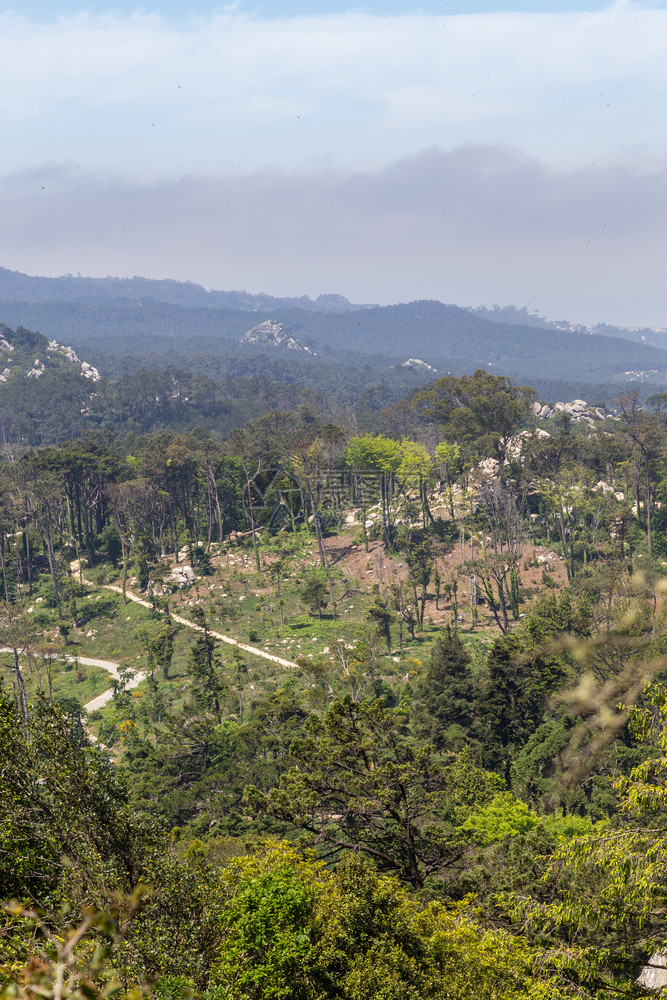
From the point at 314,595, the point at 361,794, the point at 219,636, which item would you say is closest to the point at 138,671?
the point at 219,636

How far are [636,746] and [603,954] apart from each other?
18.3m

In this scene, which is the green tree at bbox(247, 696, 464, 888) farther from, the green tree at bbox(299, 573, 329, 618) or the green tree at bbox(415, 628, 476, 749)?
the green tree at bbox(299, 573, 329, 618)

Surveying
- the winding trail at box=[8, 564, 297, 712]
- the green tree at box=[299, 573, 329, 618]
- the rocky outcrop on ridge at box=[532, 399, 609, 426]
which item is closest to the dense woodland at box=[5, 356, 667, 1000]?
the green tree at box=[299, 573, 329, 618]

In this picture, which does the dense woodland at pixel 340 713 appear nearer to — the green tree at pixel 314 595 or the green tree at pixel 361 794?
the green tree at pixel 361 794

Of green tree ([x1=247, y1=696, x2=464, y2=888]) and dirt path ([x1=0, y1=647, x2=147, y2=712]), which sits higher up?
green tree ([x1=247, y1=696, x2=464, y2=888])

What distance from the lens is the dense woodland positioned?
1035cm

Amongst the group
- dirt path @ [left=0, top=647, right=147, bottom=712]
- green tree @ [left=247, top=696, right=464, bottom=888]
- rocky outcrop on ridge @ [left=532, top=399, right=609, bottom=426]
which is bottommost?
dirt path @ [left=0, top=647, right=147, bottom=712]

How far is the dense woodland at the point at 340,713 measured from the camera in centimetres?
1035

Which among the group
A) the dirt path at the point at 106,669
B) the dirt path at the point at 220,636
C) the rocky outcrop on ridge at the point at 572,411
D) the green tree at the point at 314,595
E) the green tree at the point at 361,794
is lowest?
the dirt path at the point at 106,669

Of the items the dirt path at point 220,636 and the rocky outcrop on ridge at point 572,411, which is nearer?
the dirt path at point 220,636

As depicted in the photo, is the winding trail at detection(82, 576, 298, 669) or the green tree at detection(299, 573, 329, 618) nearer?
the winding trail at detection(82, 576, 298, 669)

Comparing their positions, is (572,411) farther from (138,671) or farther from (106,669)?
(106,669)

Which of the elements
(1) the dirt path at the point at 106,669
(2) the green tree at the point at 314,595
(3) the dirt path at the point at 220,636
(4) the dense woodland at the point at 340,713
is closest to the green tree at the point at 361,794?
(4) the dense woodland at the point at 340,713

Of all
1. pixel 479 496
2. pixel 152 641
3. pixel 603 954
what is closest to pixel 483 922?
pixel 603 954
